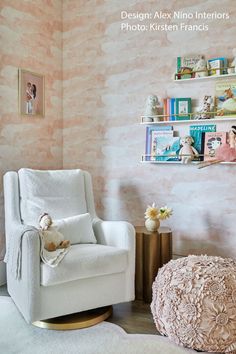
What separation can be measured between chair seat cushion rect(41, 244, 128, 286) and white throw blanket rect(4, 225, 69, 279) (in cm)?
3

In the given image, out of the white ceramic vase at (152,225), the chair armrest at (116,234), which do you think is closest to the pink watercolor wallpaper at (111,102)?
the white ceramic vase at (152,225)

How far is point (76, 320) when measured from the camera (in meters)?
2.43

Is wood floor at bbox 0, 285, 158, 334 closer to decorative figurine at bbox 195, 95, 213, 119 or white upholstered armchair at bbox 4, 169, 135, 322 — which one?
white upholstered armchair at bbox 4, 169, 135, 322

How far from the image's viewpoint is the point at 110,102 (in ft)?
11.5

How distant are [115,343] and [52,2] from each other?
3.01m

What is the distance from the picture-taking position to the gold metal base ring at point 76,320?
2371 mm

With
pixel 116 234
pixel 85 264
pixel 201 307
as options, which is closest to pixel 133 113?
pixel 116 234

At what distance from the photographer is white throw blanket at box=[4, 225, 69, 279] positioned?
2.29m

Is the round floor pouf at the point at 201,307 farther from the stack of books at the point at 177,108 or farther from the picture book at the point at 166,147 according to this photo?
the stack of books at the point at 177,108

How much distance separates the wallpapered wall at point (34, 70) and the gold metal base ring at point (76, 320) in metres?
0.93

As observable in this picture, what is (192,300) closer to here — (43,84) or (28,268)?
(28,268)

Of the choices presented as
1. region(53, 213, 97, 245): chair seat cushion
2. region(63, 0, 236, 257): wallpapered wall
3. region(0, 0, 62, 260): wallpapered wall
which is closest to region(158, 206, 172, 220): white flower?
region(63, 0, 236, 257): wallpapered wall

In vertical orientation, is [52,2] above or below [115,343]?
above

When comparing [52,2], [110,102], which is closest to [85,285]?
[110,102]
